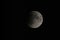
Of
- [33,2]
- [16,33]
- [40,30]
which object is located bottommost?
[16,33]

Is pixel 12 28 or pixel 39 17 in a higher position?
pixel 39 17

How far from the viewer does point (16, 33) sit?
1.96 m

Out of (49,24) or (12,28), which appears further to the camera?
(49,24)

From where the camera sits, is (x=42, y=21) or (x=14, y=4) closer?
(x=14, y=4)

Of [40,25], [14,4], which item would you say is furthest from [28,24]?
[14,4]

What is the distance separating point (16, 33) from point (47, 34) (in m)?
0.31

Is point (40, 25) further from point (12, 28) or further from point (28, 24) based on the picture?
point (12, 28)

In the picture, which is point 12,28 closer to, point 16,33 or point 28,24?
point 16,33

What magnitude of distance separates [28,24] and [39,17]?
12 centimetres

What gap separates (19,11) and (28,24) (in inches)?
7.2

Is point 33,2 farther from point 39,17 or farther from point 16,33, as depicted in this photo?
point 16,33

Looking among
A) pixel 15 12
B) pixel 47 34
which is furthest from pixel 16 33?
pixel 47 34

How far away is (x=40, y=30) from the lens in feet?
7.05

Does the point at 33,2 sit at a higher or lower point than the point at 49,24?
higher
